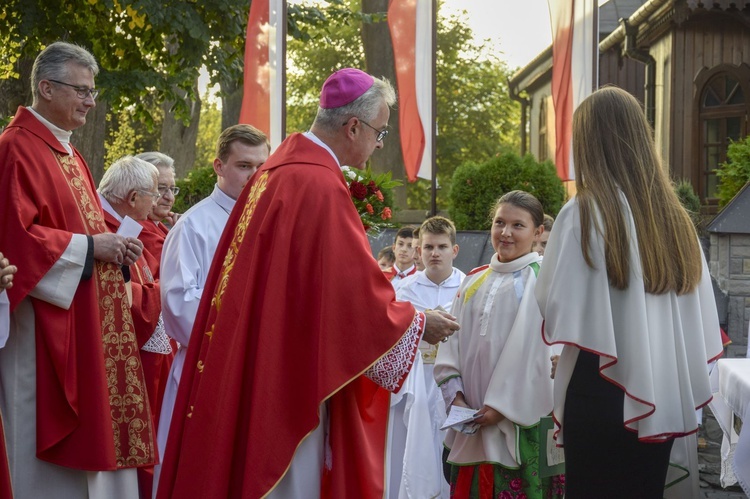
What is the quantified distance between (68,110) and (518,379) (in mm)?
2544

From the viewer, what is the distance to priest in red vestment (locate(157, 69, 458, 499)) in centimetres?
379

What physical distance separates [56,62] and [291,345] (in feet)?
6.11

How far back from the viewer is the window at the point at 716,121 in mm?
20663

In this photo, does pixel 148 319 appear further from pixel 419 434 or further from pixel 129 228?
pixel 419 434

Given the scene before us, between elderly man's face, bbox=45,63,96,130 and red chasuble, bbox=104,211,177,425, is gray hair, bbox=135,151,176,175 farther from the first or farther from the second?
elderly man's face, bbox=45,63,96,130

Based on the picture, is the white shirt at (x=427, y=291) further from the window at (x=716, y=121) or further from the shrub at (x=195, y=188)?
the window at (x=716, y=121)

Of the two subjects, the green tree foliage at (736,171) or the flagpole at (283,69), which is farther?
the green tree foliage at (736,171)

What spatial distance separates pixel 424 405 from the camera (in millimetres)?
6602

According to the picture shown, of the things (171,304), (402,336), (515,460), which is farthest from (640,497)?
(171,304)

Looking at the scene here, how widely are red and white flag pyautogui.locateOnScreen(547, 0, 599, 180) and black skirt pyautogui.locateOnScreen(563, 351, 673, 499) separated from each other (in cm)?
747

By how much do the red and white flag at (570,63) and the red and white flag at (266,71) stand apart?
298cm

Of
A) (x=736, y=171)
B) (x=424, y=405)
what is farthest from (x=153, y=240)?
(x=736, y=171)

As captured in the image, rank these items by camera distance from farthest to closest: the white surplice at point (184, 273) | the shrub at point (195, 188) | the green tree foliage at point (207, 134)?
the green tree foliage at point (207, 134), the shrub at point (195, 188), the white surplice at point (184, 273)

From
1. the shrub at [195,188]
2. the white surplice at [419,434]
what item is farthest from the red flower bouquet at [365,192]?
the shrub at [195,188]
